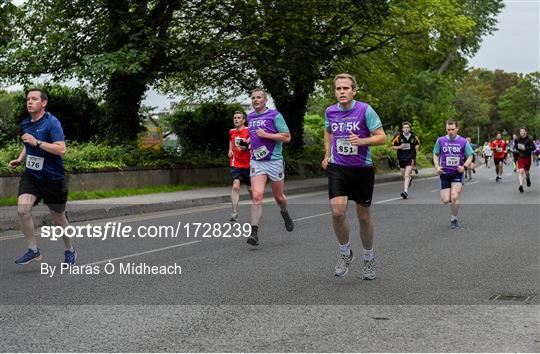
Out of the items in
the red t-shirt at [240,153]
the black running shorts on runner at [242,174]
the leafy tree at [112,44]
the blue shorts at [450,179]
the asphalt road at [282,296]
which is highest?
the leafy tree at [112,44]

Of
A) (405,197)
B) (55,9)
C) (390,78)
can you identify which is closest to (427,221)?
(405,197)

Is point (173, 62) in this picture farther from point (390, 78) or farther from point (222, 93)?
point (390, 78)

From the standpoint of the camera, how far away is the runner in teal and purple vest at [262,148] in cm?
1078

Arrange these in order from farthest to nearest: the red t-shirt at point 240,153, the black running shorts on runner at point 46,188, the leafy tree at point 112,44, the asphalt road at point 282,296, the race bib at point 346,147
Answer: the leafy tree at point 112,44 < the red t-shirt at point 240,153 < the black running shorts on runner at point 46,188 < the race bib at point 346,147 < the asphalt road at point 282,296

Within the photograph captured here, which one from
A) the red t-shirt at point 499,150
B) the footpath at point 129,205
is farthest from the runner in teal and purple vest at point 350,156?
the red t-shirt at point 499,150

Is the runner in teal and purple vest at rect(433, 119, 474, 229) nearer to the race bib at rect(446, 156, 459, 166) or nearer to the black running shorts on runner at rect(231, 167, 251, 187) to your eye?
the race bib at rect(446, 156, 459, 166)

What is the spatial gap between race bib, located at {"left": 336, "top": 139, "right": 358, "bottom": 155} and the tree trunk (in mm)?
16861

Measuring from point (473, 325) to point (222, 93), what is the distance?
2400cm

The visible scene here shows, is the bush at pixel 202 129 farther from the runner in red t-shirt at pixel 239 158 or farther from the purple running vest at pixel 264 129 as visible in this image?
the purple running vest at pixel 264 129

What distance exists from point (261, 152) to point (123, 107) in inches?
559

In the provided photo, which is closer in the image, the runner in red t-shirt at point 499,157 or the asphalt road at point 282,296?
the asphalt road at point 282,296

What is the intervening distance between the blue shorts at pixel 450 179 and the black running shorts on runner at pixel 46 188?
7.08 m

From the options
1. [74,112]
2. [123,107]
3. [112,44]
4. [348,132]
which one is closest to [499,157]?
[123,107]

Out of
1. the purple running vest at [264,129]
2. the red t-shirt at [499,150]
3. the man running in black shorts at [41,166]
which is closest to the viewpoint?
the man running in black shorts at [41,166]
